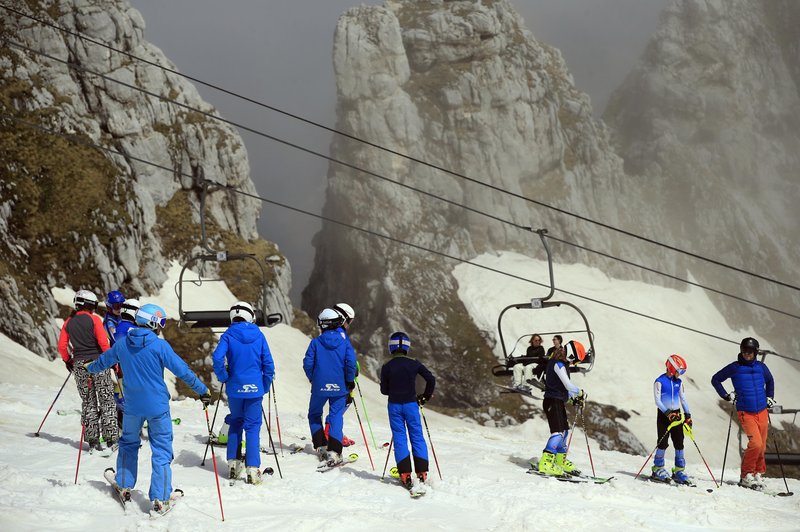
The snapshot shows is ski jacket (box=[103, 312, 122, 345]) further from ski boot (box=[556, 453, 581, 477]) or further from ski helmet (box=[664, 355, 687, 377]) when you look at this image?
ski helmet (box=[664, 355, 687, 377])

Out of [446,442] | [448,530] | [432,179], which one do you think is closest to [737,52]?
[432,179]

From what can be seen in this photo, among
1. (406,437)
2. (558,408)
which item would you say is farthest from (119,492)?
A: (558,408)

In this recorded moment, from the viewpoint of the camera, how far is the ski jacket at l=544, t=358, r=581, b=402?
13047mm

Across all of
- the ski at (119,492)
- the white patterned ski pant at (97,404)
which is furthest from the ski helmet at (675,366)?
the white patterned ski pant at (97,404)

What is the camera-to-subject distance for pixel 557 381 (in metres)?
13.2

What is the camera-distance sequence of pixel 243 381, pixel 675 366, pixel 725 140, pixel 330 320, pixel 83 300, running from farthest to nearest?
pixel 725 140
pixel 675 366
pixel 330 320
pixel 83 300
pixel 243 381

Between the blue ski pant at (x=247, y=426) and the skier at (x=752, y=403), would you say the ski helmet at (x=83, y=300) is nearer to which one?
the blue ski pant at (x=247, y=426)

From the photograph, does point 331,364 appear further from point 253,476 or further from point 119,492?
point 119,492

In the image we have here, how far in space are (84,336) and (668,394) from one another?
10259 mm

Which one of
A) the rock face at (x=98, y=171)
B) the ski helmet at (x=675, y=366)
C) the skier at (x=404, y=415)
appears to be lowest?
the skier at (x=404, y=415)

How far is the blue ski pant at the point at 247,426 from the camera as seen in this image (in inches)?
416

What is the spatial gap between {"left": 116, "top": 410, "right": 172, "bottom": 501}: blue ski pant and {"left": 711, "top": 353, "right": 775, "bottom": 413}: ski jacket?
10060 mm

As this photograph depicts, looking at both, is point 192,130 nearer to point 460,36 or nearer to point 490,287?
point 490,287

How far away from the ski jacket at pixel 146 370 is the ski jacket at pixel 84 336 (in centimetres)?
312
